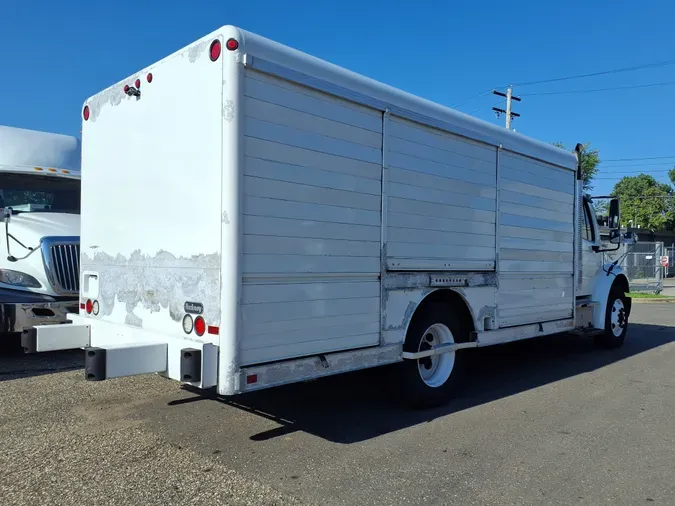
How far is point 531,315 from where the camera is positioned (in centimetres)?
697

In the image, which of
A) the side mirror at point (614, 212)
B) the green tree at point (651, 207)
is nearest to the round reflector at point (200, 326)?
the side mirror at point (614, 212)

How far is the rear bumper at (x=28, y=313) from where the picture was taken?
21.4 ft

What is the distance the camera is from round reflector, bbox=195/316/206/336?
4094 millimetres

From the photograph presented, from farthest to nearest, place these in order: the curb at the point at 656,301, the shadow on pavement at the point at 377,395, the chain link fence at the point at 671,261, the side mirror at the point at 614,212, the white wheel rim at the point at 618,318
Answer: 1. the chain link fence at the point at 671,261
2. the curb at the point at 656,301
3. the white wheel rim at the point at 618,318
4. the side mirror at the point at 614,212
5. the shadow on pavement at the point at 377,395

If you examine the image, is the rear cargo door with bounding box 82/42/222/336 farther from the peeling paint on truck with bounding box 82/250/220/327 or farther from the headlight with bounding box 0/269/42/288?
the headlight with bounding box 0/269/42/288

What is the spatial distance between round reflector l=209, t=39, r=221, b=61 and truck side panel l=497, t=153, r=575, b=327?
3.65m

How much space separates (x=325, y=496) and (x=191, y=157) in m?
2.55

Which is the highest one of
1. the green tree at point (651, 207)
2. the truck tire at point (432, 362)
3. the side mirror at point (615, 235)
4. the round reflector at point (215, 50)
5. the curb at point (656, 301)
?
the green tree at point (651, 207)

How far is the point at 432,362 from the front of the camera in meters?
5.90

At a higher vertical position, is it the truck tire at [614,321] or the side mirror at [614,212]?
the side mirror at [614,212]

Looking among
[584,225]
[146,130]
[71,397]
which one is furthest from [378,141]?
[584,225]

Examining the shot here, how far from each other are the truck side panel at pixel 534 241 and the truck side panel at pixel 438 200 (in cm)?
33

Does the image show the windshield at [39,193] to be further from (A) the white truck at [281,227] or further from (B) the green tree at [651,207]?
(B) the green tree at [651,207]

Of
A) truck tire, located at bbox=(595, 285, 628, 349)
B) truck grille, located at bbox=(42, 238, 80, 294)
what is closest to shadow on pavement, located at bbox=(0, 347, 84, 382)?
truck grille, located at bbox=(42, 238, 80, 294)
